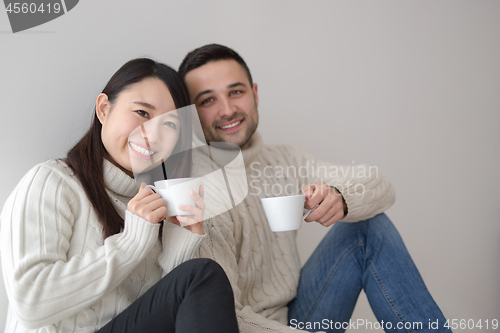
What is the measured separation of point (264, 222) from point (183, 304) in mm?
532

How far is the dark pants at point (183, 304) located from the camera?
0.66 metres

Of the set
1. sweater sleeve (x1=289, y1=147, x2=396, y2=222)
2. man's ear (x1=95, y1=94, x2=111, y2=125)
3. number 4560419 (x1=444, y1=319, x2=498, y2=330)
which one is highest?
man's ear (x1=95, y1=94, x2=111, y2=125)

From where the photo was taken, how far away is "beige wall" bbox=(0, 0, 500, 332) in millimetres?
1056

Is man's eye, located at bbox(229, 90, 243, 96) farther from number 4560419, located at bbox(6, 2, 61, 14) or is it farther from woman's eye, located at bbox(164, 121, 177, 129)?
number 4560419, located at bbox(6, 2, 61, 14)

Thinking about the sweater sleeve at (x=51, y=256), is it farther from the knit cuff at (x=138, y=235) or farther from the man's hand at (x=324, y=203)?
the man's hand at (x=324, y=203)

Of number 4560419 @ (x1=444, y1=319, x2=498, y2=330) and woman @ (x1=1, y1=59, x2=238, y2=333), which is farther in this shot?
number 4560419 @ (x1=444, y1=319, x2=498, y2=330)

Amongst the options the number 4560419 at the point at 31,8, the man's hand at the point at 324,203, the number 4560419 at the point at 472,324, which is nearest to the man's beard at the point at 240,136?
the man's hand at the point at 324,203

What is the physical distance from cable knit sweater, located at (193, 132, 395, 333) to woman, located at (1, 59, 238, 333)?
0.52 feet

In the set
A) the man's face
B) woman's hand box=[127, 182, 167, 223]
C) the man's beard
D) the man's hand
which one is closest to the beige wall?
the man's face

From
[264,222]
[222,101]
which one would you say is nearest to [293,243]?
[264,222]

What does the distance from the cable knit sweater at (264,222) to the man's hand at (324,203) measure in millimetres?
41

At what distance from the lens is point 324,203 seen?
97 cm

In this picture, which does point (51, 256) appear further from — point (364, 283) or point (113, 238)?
point (364, 283)

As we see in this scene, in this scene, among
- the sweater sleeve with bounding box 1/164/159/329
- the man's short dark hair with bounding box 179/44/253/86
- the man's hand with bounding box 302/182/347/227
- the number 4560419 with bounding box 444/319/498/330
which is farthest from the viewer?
the number 4560419 with bounding box 444/319/498/330
